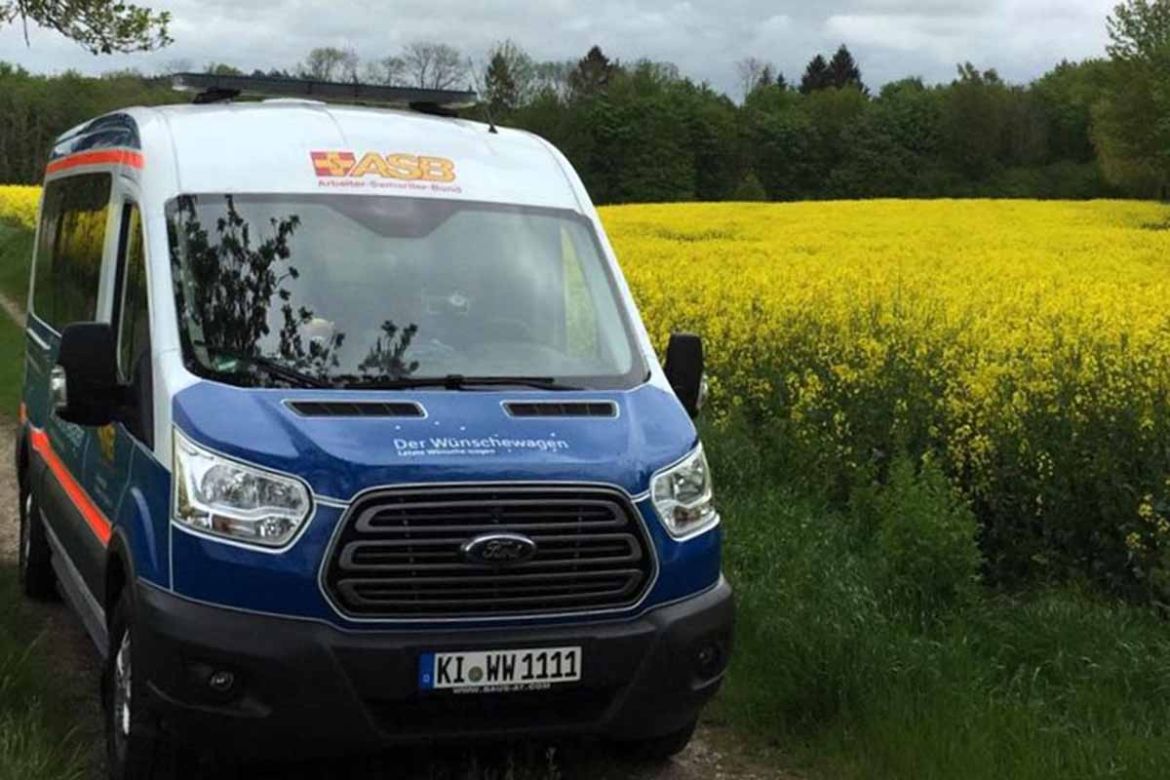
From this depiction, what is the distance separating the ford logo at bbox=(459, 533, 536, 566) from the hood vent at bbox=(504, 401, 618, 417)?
18.5 inches

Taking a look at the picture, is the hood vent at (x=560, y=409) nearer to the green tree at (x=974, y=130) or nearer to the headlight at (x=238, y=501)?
the headlight at (x=238, y=501)

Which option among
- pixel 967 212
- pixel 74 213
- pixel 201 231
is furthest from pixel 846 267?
pixel 967 212

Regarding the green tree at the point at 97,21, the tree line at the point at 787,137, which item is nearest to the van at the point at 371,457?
the green tree at the point at 97,21

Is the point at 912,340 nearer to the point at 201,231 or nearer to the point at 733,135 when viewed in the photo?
the point at 201,231

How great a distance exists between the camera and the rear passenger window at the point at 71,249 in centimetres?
583

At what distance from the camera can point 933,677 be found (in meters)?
5.28

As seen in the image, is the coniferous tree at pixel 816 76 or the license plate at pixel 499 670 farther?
the coniferous tree at pixel 816 76

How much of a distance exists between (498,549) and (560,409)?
23.4 inches

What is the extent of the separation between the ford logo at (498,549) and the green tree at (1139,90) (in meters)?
48.0

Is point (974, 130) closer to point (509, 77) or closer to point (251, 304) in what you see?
point (509, 77)

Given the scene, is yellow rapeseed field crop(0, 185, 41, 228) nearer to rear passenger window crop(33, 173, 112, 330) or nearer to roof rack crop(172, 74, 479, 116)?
rear passenger window crop(33, 173, 112, 330)

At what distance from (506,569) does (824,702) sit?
1794mm

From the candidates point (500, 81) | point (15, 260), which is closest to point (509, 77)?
point (500, 81)

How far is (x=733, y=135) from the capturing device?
301 feet
